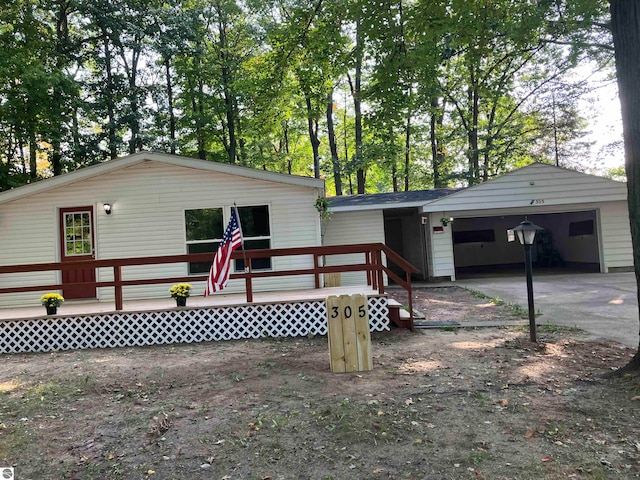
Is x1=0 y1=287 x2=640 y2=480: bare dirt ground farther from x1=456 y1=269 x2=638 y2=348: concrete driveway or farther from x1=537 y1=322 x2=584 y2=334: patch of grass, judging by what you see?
x1=456 y1=269 x2=638 y2=348: concrete driveway

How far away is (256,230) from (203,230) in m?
1.15

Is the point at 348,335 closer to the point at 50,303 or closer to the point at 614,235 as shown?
the point at 50,303

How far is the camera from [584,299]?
8.91 m

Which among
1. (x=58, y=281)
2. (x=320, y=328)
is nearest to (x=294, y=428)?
(x=320, y=328)

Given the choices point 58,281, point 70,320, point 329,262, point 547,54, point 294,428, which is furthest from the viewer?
point 547,54

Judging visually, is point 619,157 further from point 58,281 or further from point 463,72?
point 58,281

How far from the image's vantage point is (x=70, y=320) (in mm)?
6496

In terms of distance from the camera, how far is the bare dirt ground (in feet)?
8.91

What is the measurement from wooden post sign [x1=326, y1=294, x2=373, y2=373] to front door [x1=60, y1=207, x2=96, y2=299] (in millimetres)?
6683

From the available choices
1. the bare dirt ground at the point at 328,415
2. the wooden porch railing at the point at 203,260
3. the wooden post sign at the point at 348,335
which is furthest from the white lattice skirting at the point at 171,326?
the wooden post sign at the point at 348,335

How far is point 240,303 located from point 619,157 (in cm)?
2449

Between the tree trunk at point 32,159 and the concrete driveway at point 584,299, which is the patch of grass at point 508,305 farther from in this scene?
the tree trunk at point 32,159

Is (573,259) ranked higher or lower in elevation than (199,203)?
lower

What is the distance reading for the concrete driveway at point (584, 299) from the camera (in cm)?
639
